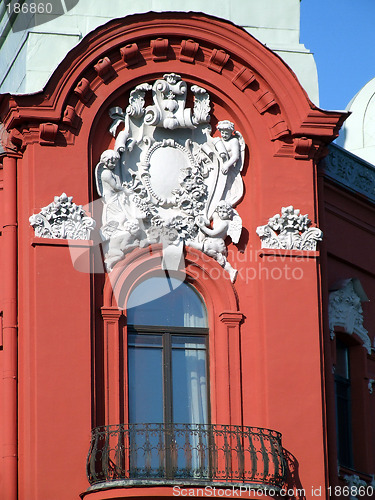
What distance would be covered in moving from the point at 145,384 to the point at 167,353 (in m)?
Result: 0.53

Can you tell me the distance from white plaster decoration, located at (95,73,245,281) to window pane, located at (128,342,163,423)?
48.5 inches

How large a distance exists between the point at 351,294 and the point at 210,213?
2.97 metres

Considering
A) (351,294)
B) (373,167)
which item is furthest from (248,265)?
(373,167)

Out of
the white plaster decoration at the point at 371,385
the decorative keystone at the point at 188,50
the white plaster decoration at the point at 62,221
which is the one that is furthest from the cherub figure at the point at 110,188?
the white plaster decoration at the point at 371,385

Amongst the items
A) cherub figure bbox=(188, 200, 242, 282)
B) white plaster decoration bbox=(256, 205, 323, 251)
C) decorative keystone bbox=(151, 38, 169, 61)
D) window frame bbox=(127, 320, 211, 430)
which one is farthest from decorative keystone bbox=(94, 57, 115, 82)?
window frame bbox=(127, 320, 211, 430)

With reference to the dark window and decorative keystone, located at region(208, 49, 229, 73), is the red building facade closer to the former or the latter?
decorative keystone, located at region(208, 49, 229, 73)

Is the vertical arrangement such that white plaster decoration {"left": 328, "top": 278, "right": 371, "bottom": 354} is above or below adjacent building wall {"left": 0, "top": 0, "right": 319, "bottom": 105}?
below

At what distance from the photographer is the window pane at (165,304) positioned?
61.0 feet

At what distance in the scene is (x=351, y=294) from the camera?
20.6 meters

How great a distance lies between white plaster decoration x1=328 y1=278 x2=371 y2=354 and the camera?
20.2 m

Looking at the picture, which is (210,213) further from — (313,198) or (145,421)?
(145,421)

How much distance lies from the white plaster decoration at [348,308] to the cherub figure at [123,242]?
3.32m

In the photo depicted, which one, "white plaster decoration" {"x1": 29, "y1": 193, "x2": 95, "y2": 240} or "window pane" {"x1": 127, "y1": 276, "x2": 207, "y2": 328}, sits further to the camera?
"window pane" {"x1": 127, "y1": 276, "x2": 207, "y2": 328}

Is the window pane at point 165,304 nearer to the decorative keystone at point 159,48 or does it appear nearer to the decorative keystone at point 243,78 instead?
the decorative keystone at point 243,78
